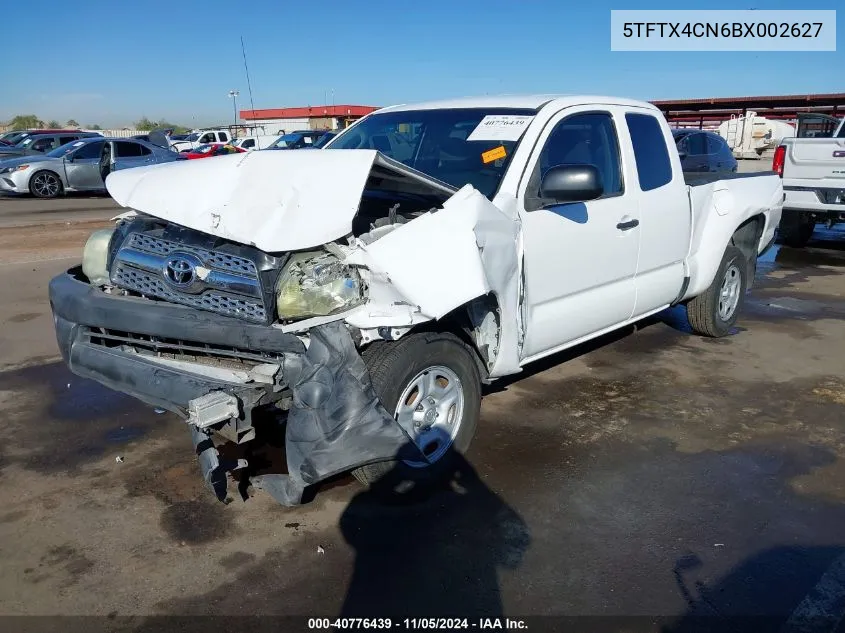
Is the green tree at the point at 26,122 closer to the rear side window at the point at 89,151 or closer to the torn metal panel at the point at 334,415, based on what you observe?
the rear side window at the point at 89,151

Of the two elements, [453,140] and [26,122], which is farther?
[26,122]

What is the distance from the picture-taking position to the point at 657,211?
4930 mm

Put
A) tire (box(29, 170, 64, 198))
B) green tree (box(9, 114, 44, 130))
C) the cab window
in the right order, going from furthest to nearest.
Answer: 1. green tree (box(9, 114, 44, 130))
2. tire (box(29, 170, 64, 198))
3. the cab window

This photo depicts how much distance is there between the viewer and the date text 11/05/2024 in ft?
8.88

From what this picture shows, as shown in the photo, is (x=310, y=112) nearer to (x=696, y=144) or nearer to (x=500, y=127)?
(x=696, y=144)

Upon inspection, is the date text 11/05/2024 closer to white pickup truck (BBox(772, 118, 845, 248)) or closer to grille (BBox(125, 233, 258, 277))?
grille (BBox(125, 233, 258, 277))

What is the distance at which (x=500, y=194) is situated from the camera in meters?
3.80

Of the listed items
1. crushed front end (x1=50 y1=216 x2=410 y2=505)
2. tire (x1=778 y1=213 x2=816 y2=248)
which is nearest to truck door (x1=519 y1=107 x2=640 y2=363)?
crushed front end (x1=50 y1=216 x2=410 y2=505)

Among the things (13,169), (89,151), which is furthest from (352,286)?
(89,151)

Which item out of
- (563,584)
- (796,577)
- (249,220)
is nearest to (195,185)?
(249,220)

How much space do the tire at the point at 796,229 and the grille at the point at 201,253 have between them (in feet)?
34.6

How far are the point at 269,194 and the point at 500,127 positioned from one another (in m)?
1.65

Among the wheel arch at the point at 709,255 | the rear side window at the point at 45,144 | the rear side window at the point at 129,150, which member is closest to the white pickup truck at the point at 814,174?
the wheel arch at the point at 709,255

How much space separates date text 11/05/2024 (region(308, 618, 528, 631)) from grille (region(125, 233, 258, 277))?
1458mm
